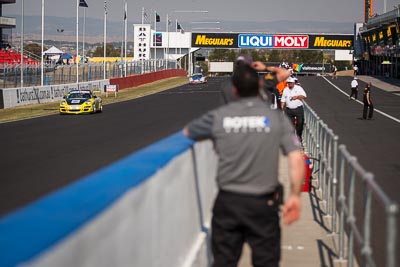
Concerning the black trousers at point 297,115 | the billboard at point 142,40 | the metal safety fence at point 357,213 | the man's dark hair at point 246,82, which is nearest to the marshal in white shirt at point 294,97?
the black trousers at point 297,115

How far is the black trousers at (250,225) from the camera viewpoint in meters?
5.02

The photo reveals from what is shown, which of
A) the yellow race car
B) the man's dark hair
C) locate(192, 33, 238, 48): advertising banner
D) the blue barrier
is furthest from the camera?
locate(192, 33, 238, 48): advertising banner

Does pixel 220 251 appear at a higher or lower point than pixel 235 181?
lower

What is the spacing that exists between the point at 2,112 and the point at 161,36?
7905 cm

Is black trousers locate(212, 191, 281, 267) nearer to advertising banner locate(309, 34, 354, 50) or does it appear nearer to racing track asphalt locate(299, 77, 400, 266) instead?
racing track asphalt locate(299, 77, 400, 266)

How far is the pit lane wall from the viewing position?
2814 mm

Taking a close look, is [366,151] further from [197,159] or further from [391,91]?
[391,91]

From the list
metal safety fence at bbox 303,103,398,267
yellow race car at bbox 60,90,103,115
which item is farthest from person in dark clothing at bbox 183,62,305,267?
yellow race car at bbox 60,90,103,115

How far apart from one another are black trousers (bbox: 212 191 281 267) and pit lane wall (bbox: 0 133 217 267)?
43 centimetres

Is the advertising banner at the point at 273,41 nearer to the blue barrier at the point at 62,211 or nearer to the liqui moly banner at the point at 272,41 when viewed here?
the liqui moly banner at the point at 272,41

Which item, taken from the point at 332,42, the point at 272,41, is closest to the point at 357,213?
the point at 272,41

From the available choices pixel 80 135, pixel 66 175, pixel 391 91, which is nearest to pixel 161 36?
pixel 391 91

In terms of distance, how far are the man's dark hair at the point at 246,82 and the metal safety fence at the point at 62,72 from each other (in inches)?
1462

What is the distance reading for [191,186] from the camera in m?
6.40
